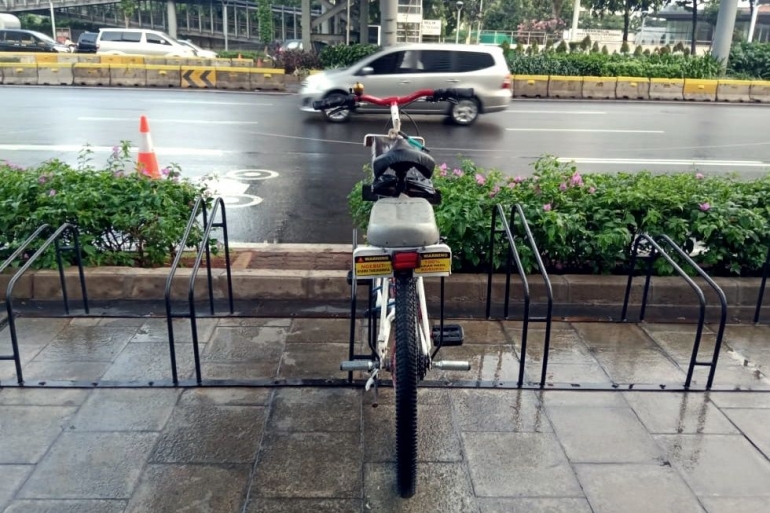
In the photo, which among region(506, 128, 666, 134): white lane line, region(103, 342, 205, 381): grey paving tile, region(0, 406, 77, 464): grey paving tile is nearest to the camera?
region(0, 406, 77, 464): grey paving tile

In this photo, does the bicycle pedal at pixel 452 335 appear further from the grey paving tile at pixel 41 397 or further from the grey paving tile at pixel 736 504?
the grey paving tile at pixel 41 397

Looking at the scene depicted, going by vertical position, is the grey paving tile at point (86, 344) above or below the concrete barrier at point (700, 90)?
below

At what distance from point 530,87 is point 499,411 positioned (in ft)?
67.7

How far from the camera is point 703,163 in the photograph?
12359 millimetres

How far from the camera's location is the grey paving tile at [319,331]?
Answer: 4.71 m

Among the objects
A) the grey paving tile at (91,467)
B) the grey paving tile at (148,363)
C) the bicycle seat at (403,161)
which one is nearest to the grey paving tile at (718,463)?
the bicycle seat at (403,161)

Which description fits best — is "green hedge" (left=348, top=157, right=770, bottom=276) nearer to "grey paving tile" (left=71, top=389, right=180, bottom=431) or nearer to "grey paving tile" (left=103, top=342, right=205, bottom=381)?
"grey paving tile" (left=103, top=342, right=205, bottom=381)

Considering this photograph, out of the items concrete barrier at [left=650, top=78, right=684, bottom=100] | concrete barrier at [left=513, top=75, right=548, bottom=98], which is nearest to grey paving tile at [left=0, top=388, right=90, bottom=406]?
concrete barrier at [left=513, top=75, right=548, bottom=98]

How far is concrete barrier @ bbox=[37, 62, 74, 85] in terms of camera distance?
22.5 metres

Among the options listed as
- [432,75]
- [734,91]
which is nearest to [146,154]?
[432,75]

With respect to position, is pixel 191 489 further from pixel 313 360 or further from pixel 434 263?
pixel 434 263

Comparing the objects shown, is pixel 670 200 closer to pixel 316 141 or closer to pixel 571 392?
pixel 571 392

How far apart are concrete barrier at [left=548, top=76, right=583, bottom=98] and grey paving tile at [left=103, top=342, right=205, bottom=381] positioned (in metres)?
20.6

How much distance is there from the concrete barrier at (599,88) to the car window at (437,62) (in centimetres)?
844
